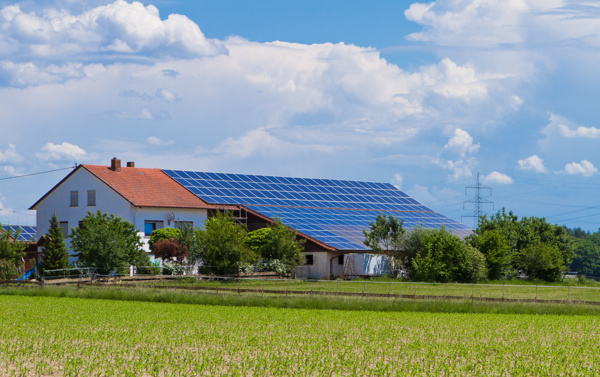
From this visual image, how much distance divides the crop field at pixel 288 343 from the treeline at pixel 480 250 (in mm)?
23184

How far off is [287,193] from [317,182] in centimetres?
810

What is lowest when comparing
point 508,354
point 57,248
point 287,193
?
point 508,354

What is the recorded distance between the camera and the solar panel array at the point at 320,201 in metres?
63.9

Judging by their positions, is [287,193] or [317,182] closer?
[287,193]

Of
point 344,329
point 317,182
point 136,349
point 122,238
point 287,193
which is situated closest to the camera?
point 136,349

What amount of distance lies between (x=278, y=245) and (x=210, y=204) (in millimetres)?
8441

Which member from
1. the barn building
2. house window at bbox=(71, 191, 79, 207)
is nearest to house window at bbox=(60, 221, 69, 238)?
the barn building

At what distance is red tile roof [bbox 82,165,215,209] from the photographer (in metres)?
59.1

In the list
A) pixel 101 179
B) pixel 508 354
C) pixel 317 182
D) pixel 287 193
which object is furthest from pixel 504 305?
pixel 317 182

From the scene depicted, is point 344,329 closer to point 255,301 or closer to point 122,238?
point 255,301

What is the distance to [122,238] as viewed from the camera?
5106 cm

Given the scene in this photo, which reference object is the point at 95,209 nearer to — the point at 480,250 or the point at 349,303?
the point at 480,250

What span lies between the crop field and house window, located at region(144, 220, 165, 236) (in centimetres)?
2622

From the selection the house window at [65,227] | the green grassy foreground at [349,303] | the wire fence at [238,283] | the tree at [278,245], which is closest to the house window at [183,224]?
the wire fence at [238,283]
